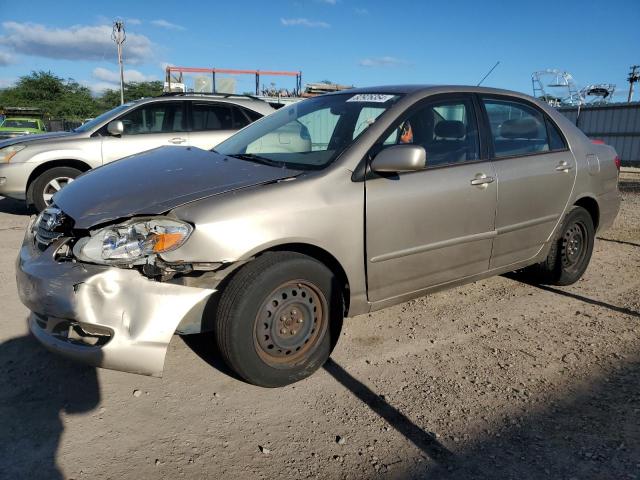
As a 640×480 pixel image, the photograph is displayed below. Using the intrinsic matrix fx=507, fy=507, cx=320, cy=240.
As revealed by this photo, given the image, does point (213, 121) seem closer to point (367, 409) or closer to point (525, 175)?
point (525, 175)

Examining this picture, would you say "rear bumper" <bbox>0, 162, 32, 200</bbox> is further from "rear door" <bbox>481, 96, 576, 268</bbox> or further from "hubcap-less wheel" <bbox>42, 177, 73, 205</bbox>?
"rear door" <bbox>481, 96, 576, 268</bbox>

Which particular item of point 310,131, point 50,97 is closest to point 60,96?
→ point 50,97

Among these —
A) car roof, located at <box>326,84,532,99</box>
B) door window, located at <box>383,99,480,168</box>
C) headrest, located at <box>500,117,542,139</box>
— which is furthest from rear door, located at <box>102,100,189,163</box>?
headrest, located at <box>500,117,542,139</box>

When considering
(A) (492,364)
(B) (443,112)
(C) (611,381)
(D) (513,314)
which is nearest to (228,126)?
(B) (443,112)

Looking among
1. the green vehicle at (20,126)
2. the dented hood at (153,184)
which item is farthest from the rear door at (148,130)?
the green vehicle at (20,126)

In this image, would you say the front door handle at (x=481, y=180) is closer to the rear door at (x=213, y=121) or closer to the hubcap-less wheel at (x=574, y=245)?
the hubcap-less wheel at (x=574, y=245)

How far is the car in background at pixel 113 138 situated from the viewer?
6.57 m

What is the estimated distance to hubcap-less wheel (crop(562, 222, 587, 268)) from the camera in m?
4.35

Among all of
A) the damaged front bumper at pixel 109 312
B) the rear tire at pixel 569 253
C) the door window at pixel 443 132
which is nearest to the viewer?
the damaged front bumper at pixel 109 312

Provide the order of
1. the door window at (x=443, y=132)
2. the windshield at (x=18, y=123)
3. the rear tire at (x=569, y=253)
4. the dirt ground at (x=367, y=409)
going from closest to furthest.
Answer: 1. the dirt ground at (x=367, y=409)
2. the door window at (x=443, y=132)
3. the rear tire at (x=569, y=253)
4. the windshield at (x=18, y=123)

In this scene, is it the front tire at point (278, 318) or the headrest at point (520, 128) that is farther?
the headrest at point (520, 128)

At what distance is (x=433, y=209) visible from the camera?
3252mm

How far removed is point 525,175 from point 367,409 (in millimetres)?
2218

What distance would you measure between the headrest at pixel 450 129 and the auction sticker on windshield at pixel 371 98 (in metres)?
0.41
